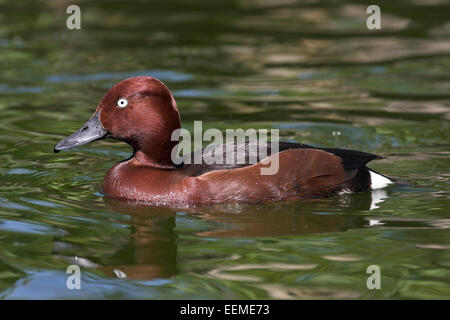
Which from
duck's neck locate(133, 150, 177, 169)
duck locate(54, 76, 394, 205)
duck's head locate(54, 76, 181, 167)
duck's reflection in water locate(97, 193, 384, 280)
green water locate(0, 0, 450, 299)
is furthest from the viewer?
duck's neck locate(133, 150, 177, 169)

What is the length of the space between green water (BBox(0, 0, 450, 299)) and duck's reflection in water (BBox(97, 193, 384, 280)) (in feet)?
0.06

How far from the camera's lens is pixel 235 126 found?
30.7ft

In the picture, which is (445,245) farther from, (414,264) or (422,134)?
(422,134)

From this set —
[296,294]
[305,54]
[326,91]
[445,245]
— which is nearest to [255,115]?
[326,91]

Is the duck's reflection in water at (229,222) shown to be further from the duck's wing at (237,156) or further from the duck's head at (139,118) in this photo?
the duck's head at (139,118)

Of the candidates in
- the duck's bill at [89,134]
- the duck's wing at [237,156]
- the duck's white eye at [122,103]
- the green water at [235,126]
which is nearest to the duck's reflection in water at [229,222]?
the green water at [235,126]

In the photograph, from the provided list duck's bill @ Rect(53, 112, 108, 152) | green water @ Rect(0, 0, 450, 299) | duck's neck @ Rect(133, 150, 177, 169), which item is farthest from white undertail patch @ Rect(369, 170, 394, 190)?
duck's bill @ Rect(53, 112, 108, 152)

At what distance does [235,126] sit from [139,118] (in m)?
2.66

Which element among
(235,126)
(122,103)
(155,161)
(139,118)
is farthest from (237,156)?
(235,126)

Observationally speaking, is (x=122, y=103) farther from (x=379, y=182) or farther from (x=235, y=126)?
(x=235, y=126)

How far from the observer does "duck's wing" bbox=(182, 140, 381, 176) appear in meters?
6.71

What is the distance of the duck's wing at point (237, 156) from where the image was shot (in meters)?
6.71

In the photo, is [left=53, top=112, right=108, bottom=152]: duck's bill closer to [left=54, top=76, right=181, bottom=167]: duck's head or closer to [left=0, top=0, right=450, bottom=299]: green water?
[left=54, top=76, right=181, bottom=167]: duck's head

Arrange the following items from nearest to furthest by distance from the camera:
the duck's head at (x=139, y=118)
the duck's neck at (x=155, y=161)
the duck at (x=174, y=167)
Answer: the duck at (x=174, y=167) < the duck's head at (x=139, y=118) < the duck's neck at (x=155, y=161)
